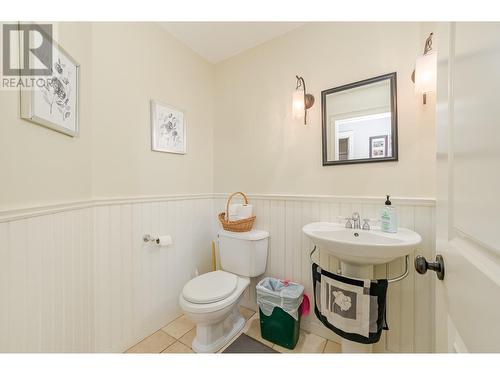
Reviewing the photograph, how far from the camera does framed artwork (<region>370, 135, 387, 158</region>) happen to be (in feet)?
4.21

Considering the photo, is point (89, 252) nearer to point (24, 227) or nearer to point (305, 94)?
point (24, 227)

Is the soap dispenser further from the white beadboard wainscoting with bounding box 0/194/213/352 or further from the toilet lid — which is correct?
the white beadboard wainscoting with bounding box 0/194/213/352

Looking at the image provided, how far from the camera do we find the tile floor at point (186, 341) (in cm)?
136

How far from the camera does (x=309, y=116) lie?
5.08ft

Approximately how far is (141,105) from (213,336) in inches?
66.7

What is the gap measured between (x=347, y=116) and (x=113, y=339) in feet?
6.98

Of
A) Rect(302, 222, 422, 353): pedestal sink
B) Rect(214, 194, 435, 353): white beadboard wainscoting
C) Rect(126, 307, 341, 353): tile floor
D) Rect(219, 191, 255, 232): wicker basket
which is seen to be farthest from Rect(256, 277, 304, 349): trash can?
Rect(219, 191, 255, 232): wicker basket

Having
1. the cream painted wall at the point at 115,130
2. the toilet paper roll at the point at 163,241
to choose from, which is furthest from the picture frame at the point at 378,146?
the toilet paper roll at the point at 163,241

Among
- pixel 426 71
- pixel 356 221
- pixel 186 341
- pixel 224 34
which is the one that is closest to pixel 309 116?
pixel 426 71

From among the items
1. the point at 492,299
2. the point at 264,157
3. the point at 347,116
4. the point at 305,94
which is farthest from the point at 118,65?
the point at 492,299

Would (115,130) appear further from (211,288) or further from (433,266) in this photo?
(433,266)

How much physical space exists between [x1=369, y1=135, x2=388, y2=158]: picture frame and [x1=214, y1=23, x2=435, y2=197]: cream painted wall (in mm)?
65

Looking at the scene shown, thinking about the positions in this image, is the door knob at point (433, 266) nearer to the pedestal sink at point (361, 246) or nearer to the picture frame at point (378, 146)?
the pedestal sink at point (361, 246)
